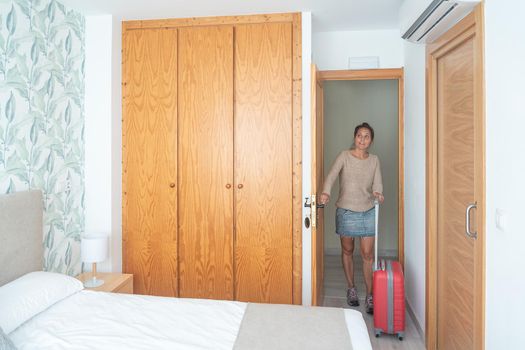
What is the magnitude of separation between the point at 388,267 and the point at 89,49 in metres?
2.86

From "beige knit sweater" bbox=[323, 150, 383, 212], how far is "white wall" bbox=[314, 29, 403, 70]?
83cm

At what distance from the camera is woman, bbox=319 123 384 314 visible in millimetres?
3352

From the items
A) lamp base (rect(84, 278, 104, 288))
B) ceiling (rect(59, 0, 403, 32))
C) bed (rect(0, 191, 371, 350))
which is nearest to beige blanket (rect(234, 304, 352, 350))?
→ bed (rect(0, 191, 371, 350))

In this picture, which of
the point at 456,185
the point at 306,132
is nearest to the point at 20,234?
the point at 306,132

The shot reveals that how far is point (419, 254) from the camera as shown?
290 cm

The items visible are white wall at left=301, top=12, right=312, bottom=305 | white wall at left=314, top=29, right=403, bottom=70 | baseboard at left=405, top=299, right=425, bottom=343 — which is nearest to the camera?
baseboard at left=405, top=299, right=425, bottom=343

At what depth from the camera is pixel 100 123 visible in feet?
10.3

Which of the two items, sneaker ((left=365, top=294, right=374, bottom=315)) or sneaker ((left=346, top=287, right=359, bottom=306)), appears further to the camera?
sneaker ((left=346, top=287, right=359, bottom=306))

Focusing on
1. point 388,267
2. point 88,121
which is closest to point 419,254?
point 388,267

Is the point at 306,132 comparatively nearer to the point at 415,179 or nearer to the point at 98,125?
the point at 415,179

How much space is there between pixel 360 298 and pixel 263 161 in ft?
5.37
